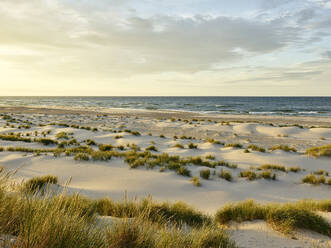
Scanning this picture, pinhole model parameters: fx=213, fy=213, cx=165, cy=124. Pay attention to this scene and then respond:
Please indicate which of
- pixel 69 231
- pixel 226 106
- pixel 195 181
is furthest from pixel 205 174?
pixel 226 106

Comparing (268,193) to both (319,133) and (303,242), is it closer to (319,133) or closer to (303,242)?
(303,242)

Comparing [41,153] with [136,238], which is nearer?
[136,238]

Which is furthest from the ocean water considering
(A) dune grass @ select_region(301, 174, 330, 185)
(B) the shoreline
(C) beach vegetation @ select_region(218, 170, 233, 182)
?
(C) beach vegetation @ select_region(218, 170, 233, 182)

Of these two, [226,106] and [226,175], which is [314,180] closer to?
[226,175]

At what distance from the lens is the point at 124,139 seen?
16.5m

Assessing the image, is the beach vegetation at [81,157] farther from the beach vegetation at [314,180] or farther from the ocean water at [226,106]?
the ocean water at [226,106]

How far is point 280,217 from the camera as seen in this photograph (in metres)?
4.17

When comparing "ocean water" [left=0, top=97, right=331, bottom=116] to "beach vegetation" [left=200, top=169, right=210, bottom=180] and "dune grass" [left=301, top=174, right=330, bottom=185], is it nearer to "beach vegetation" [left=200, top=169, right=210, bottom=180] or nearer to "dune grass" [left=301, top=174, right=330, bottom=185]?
"dune grass" [left=301, top=174, right=330, bottom=185]

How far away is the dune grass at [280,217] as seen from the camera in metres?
3.94

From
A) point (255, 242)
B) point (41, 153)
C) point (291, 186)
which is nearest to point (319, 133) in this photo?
point (291, 186)

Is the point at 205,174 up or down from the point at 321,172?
up

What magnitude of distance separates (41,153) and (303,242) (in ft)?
36.5

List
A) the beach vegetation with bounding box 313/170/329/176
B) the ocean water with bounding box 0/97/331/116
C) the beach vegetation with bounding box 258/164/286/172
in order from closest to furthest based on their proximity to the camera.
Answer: the beach vegetation with bounding box 313/170/329/176, the beach vegetation with bounding box 258/164/286/172, the ocean water with bounding box 0/97/331/116

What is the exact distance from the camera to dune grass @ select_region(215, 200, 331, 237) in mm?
3941
